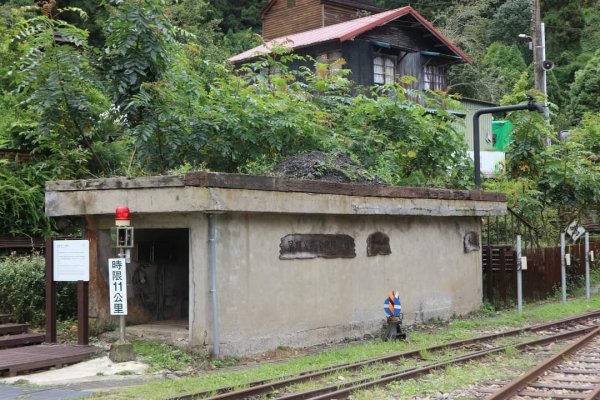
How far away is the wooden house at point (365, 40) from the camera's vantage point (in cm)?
3678

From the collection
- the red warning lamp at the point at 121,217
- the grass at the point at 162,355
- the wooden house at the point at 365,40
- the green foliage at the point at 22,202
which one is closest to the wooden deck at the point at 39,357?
the grass at the point at 162,355

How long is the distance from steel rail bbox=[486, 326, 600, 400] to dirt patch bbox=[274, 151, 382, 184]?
4992 millimetres

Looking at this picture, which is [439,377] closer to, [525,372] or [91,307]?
[525,372]

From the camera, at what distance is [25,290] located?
1364 centimetres

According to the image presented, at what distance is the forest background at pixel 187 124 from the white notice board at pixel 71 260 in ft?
6.55

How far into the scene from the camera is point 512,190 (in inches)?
913

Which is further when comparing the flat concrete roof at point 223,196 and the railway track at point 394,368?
the flat concrete roof at point 223,196

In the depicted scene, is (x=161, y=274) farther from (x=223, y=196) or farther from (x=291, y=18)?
(x=291, y=18)

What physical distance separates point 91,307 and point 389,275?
583 centimetres

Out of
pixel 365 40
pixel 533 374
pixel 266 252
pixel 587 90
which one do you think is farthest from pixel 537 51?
pixel 587 90

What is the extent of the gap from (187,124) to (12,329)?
5.32 metres

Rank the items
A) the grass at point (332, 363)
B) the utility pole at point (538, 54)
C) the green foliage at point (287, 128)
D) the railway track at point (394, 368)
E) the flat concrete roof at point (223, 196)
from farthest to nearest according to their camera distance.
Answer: the utility pole at point (538, 54) → the green foliage at point (287, 128) → the flat concrete roof at point (223, 196) → the grass at point (332, 363) → the railway track at point (394, 368)

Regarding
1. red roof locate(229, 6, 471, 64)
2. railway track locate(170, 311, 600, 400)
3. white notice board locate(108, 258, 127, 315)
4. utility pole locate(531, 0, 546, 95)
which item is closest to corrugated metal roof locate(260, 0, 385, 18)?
red roof locate(229, 6, 471, 64)

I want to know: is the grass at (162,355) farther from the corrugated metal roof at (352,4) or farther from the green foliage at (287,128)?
the corrugated metal roof at (352,4)
